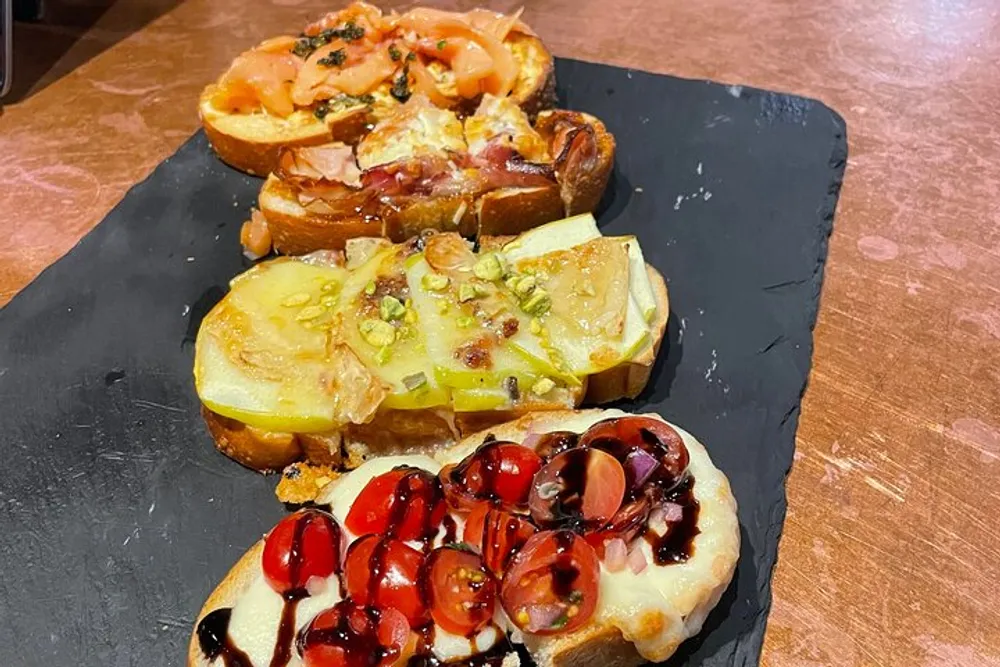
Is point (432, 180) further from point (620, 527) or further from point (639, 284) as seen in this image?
point (620, 527)

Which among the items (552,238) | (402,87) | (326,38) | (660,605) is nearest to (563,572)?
(660,605)

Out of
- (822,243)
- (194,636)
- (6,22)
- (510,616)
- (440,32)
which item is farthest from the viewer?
(6,22)

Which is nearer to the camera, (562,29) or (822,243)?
(822,243)

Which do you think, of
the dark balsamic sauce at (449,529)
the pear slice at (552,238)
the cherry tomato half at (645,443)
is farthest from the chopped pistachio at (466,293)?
the dark balsamic sauce at (449,529)

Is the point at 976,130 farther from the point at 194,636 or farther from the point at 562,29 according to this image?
the point at 194,636

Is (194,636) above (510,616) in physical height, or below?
below

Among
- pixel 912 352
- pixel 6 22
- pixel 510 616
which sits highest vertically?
pixel 6 22

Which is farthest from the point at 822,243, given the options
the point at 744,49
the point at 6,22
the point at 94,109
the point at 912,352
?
the point at 6,22

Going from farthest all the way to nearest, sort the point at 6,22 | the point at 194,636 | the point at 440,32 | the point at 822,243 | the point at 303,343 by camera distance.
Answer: the point at 6,22, the point at 440,32, the point at 822,243, the point at 303,343, the point at 194,636
